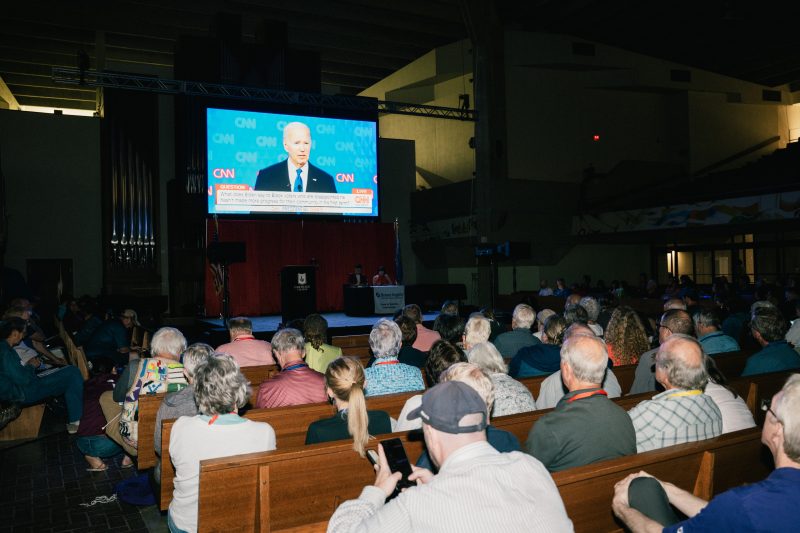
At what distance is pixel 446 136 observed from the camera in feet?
56.4

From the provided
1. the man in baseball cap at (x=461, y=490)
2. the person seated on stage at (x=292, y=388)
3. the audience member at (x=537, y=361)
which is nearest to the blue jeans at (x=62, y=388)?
the person seated on stage at (x=292, y=388)

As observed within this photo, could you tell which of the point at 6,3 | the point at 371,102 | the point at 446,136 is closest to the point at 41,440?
the point at 371,102

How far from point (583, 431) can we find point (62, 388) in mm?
4634

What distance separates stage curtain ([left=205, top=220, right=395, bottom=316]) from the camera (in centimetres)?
1313

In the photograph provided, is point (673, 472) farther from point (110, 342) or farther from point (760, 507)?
point (110, 342)

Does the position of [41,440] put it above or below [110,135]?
below

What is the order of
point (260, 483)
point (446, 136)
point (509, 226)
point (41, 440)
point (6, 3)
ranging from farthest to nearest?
point (446, 136) → point (509, 226) → point (6, 3) → point (41, 440) → point (260, 483)

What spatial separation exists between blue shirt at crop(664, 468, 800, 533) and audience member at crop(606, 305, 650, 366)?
Answer: 293 centimetres

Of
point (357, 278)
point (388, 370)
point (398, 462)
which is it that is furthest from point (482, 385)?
point (357, 278)

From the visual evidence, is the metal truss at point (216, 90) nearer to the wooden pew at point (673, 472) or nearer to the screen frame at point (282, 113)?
the screen frame at point (282, 113)

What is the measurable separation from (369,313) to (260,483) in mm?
10327

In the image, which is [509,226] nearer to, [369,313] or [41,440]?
[369,313]

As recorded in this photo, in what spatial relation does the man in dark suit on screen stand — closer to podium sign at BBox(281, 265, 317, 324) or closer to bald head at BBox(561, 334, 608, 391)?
podium sign at BBox(281, 265, 317, 324)

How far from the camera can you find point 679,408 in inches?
94.0
